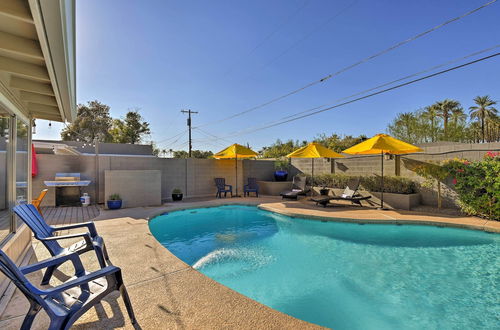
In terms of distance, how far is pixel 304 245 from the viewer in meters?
5.27

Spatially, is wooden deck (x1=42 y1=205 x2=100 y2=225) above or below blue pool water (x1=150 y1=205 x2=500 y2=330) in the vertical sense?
above

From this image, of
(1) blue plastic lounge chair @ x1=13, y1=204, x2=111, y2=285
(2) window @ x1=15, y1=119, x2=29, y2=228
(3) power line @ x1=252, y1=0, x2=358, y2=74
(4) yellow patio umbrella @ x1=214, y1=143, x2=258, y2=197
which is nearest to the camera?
(1) blue plastic lounge chair @ x1=13, y1=204, x2=111, y2=285

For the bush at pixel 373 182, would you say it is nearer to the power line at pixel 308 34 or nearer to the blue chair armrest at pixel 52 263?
the power line at pixel 308 34

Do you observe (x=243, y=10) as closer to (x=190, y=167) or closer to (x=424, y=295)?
(x=190, y=167)

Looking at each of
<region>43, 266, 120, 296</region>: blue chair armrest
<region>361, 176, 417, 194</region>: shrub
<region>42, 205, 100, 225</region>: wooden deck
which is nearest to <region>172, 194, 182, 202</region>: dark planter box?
<region>42, 205, 100, 225</region>: wooden deck

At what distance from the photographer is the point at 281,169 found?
1257cm

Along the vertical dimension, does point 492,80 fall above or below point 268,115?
above

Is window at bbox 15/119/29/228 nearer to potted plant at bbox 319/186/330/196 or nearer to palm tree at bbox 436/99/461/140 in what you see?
potted plant at bbox 319/186/330/196

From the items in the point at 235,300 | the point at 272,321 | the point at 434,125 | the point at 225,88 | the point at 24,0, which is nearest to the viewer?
the point at 24,0

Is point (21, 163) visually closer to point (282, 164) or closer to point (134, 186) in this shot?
point (134, 186)

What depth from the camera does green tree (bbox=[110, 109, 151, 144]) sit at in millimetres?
27172

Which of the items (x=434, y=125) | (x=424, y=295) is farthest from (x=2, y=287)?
(x=434, y=125)

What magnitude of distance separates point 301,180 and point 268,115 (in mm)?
7541

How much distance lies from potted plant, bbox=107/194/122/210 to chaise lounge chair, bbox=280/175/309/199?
595 centimetres
